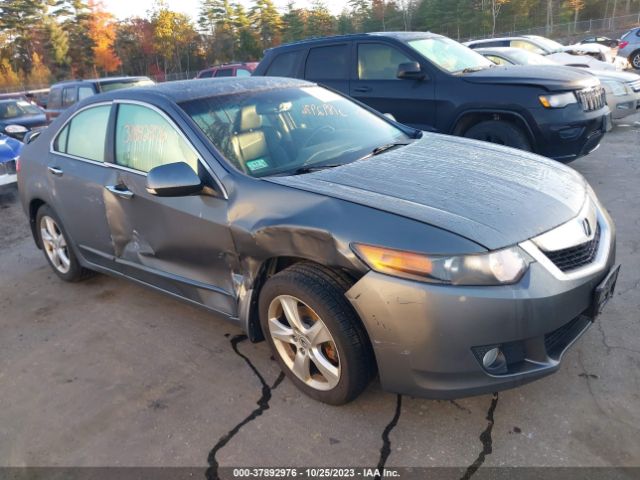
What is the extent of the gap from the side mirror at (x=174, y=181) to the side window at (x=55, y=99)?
11998mm

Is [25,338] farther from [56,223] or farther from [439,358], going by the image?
[439,358]

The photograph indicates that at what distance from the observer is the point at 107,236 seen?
12.4 ft

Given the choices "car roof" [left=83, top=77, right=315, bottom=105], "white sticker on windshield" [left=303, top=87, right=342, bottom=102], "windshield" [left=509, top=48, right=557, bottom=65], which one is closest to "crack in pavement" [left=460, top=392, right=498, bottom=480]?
"white sticker on windshield" [left=303, top=87, right=342, bottom=102]

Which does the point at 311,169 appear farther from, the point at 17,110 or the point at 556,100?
the point at 17,110

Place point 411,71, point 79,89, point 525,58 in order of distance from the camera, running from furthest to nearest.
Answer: point 79,89
point 525,58
point 411,71

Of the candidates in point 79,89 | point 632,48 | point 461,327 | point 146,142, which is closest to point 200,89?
point 146,142

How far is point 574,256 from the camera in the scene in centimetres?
248

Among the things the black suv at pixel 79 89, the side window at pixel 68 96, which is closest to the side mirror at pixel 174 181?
the black suv at pixel 79 89

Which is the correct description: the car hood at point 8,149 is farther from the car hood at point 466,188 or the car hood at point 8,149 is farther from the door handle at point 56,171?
the car hood at point 466,188

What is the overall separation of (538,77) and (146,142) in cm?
427

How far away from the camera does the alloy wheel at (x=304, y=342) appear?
8.63 ft

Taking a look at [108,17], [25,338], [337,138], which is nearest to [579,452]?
[337,138]

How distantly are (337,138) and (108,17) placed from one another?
6476 cm

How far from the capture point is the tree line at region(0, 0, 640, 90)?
2205 inches
